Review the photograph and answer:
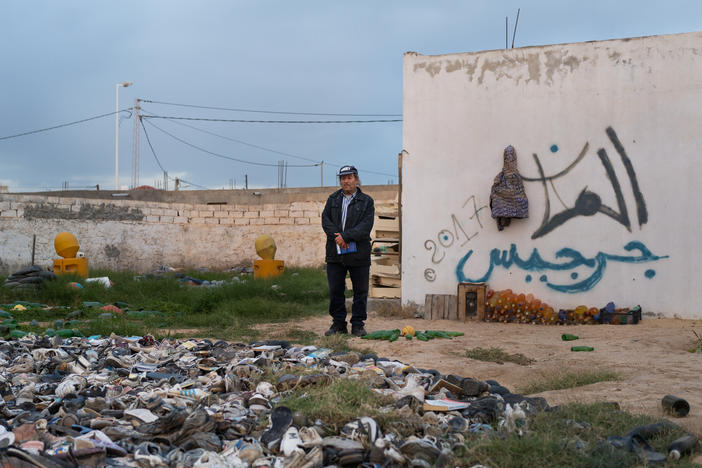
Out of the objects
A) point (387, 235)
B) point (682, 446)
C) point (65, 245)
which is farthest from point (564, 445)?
point (65, 245)

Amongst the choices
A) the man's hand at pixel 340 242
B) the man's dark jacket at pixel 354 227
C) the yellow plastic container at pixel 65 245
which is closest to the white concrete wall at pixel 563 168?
the man's dark jacket at pixel 354 227

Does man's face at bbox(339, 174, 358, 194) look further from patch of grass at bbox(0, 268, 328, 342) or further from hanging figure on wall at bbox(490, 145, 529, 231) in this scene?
hanging figure on wall at bbox(490, 145, 529, 231)

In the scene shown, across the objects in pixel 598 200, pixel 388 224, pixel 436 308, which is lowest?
pixel 436 308

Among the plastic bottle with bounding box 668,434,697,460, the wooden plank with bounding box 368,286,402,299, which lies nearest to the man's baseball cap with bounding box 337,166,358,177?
the wooden plank with bounding box 368,286,402,299

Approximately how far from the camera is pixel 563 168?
7.88m

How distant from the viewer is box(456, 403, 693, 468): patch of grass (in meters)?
2.43

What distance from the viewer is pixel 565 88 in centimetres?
794

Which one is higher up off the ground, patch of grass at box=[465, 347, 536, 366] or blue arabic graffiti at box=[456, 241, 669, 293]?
blue arabic graffiti at box=[456, 241, 669, 293]

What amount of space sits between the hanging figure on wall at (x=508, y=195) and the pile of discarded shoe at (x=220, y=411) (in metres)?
3.84

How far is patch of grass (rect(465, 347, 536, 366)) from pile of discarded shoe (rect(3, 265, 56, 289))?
7394 millimetres

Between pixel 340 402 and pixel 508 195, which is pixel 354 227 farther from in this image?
pixel 340 402

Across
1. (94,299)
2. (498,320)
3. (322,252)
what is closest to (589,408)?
(498,320)

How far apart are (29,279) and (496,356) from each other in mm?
7811

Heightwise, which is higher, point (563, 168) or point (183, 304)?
point (563, 168)
